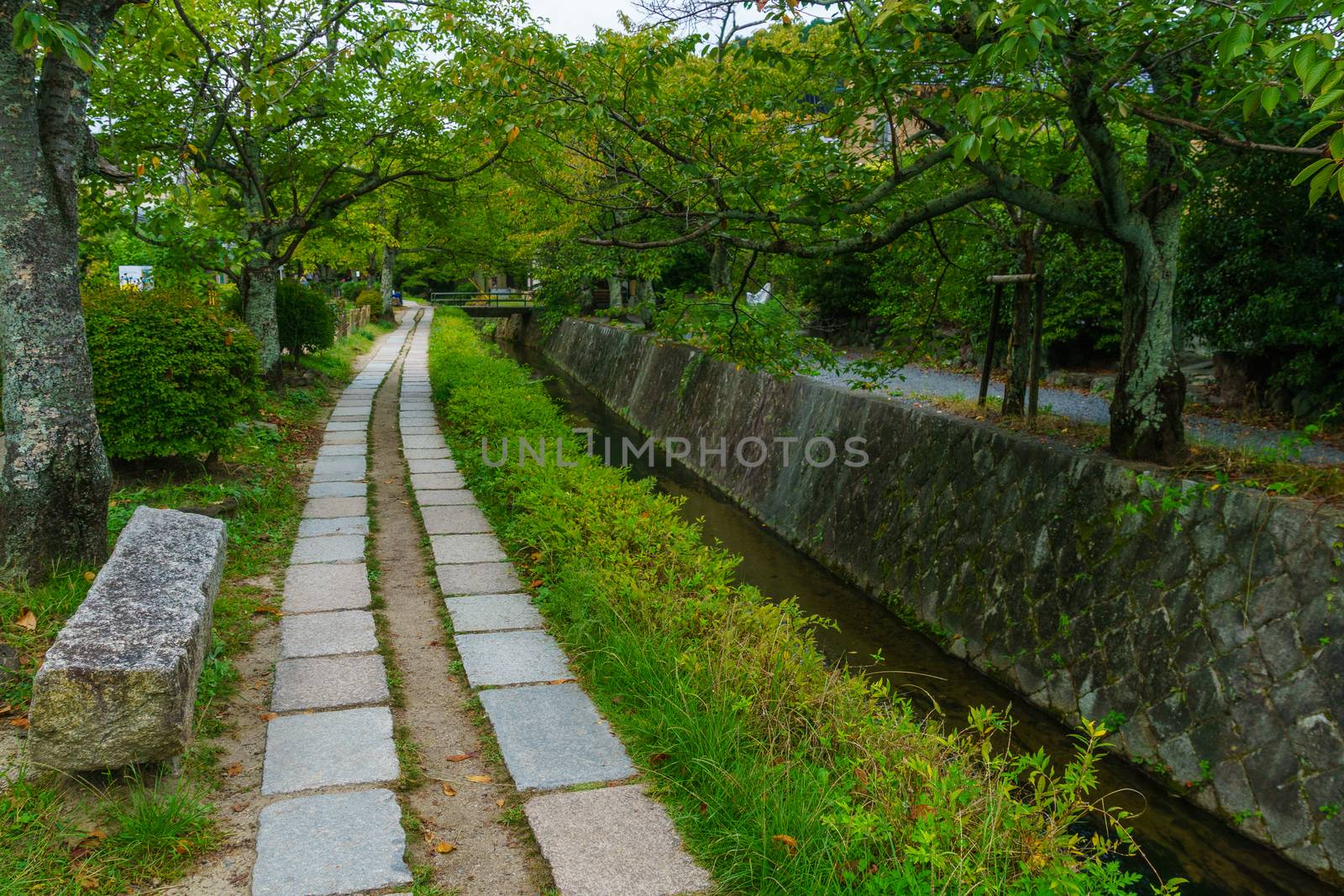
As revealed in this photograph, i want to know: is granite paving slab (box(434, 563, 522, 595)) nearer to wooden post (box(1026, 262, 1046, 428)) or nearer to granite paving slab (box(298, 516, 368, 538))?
granite paving slab (box(298, 516, 368, 538))

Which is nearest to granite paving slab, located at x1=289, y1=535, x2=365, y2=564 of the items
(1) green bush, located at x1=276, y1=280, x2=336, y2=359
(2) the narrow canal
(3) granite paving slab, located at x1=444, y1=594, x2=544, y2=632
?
(3) granite paving slab, located at x1=444, y1=594, x2=544, y2=632

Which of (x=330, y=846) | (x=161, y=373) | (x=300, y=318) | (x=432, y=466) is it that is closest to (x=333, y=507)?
(x=161, y=373)

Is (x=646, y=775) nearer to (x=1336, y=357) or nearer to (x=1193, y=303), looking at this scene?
(x=1336, y=357)

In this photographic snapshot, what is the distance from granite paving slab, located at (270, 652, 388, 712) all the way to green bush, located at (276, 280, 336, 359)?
12429mm

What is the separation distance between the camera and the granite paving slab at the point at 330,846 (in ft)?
9.16

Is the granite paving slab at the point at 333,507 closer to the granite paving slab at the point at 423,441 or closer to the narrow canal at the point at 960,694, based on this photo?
the granite paving slab at the point at 423,441

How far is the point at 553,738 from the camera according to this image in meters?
3.84

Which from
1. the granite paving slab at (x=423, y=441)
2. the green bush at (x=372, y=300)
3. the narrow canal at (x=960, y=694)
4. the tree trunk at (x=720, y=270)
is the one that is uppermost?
the tree trunk at (x=720, y=270)

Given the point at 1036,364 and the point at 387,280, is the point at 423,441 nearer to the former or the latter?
the point at 1036,364

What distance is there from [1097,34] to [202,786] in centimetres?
584

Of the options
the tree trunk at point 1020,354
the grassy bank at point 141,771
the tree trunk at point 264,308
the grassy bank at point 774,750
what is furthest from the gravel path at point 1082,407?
the tree trunk at point 264,308

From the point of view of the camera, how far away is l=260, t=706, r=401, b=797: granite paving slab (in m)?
3.43

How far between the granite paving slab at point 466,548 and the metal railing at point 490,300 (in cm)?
3163

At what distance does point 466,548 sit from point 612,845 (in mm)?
3904
